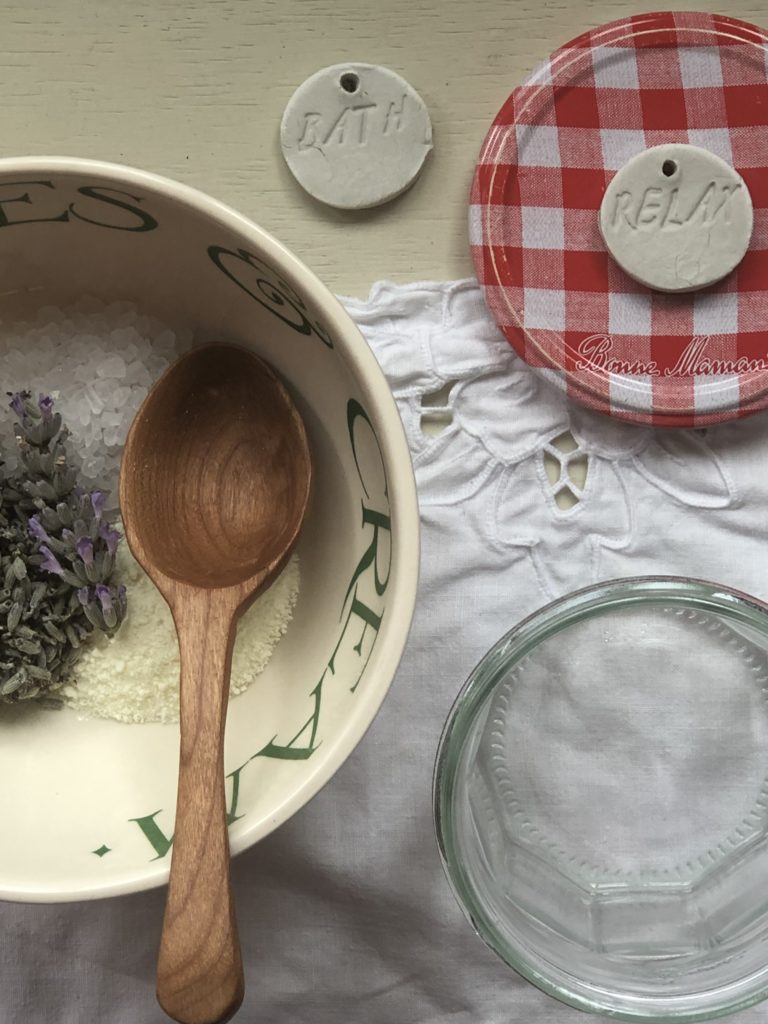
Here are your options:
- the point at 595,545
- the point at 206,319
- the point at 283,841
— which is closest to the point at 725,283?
the point at 595,545

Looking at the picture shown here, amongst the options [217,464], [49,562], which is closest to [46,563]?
[49,562]

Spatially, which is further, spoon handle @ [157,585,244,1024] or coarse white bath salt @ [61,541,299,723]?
coarse white bath salt @ [61,541,299,723]

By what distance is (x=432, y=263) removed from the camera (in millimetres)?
590

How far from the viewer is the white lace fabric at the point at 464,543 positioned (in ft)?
1.91

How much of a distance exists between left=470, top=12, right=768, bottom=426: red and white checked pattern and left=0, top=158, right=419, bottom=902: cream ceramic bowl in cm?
14

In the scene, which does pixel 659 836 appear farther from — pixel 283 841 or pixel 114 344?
pixel 114 344

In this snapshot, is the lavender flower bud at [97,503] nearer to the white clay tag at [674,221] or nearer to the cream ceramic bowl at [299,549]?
the cream ceramic bowl at [299,549]

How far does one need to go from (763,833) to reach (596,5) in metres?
0.49

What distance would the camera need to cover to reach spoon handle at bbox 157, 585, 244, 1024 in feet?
1.41

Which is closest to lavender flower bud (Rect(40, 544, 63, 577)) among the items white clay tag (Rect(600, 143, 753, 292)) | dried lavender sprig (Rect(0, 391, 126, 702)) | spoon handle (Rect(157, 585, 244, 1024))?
dried lavender sprig (Rect(0, 391, 126, 702))

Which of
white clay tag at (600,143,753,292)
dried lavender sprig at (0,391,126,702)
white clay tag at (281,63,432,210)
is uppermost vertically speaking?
white clay tag at (281,63,432,210)

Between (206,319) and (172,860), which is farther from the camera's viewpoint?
(206,319)

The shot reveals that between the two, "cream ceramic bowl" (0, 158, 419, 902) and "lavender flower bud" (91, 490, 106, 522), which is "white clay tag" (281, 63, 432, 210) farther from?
"lavender flower bud" (91, 490, 106, 522)

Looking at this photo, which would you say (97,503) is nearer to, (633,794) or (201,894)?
(201,894)
